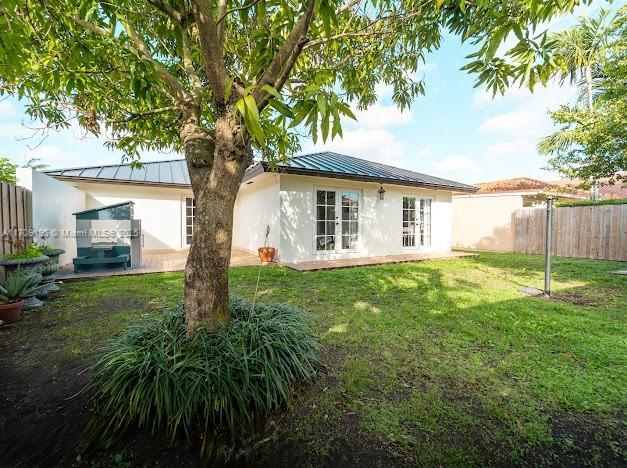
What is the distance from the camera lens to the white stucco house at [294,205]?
26.1ft

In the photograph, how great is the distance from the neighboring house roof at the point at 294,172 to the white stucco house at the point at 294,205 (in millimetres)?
34

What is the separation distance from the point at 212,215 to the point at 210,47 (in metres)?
1.14

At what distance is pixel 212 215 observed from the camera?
7.04 feet

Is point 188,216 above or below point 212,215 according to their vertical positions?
above

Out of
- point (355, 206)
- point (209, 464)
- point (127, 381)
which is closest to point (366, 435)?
point (209, 464)

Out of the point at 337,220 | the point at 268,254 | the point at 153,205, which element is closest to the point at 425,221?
the point at 337,220

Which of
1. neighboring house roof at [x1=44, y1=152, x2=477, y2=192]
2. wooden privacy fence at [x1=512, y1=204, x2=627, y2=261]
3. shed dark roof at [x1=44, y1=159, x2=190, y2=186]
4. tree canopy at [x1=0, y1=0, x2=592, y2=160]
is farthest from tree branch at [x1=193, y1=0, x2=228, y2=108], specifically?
wooden privacy fence at [x1=512, y1=204, x2=627, y2=261]

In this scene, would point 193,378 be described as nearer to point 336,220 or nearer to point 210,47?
point 210,47

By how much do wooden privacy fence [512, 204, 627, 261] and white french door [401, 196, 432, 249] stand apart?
4.55 metres

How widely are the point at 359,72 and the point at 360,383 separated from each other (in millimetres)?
3326

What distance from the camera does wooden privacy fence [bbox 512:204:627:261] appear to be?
9.09 meters

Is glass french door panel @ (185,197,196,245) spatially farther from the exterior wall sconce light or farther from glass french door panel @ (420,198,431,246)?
glass french door panel @ (420,198,431,246)

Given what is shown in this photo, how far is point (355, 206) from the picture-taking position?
30.0 ft

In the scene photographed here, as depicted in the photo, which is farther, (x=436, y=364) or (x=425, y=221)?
(x=425, y=221)
